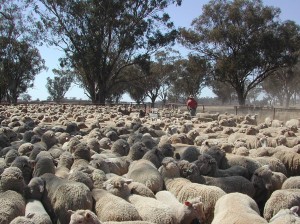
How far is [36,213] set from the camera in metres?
4.63

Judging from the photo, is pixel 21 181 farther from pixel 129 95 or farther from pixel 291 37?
pixel 129 95

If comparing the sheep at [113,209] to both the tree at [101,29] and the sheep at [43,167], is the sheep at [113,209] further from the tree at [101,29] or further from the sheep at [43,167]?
the tree at [101,29]

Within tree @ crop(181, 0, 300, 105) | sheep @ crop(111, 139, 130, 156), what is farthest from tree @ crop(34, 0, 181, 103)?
sheep @ crop(111, 139, 130, 156)

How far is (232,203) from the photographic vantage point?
4660 millimetres

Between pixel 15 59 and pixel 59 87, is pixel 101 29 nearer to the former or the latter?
pixel 15 59

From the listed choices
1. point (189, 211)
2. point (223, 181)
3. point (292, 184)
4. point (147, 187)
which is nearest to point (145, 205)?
point (189, 211)

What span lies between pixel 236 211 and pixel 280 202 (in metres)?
0.85

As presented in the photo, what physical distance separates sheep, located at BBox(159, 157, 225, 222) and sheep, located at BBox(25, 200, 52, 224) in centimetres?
188

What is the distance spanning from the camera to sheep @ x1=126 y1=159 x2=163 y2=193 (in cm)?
594

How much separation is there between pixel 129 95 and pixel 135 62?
33.7 m

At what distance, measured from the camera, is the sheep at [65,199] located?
489 centimetres

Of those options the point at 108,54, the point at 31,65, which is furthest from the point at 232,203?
the point at 31,65

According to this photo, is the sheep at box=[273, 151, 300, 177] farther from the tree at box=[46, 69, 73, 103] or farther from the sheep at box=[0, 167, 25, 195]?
the tree at box=[46, 69, 73, 103]

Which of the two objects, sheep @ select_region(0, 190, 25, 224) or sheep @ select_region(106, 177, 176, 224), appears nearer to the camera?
sheep @ select_region(0, 190, 25, 224)
